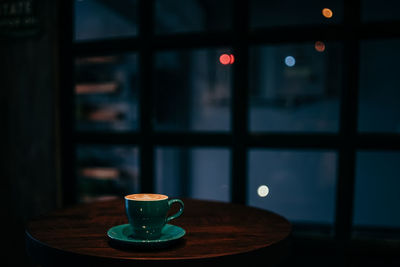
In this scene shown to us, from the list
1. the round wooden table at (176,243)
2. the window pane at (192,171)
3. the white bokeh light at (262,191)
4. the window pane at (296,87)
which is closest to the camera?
the round wooden table at (176,243)

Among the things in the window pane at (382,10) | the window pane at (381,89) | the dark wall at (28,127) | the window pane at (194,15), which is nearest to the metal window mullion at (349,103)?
the window pane at (382,10)

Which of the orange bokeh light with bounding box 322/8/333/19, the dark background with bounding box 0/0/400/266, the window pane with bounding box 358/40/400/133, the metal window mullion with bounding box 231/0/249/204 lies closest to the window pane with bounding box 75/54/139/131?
the dark background with bounding box 0/0/400/266

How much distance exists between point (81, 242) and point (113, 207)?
39cm

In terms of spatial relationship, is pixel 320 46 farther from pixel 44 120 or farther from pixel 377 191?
pixel 44 120

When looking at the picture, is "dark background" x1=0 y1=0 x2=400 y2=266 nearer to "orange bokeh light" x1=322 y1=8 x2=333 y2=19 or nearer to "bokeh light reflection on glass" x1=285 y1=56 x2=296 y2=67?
"orange bokeh light" x1=322 y1=8 x2=333 y2=19

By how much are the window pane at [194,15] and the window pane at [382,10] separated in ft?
3.35

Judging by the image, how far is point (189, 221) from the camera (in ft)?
3.24

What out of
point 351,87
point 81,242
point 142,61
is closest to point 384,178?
point 351,87

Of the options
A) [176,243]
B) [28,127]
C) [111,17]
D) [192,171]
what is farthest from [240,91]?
[111,17]

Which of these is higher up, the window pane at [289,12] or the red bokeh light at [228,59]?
the window pane at [289,12]

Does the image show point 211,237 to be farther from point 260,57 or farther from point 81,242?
point 260,57

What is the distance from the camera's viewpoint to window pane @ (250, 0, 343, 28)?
5.97ft

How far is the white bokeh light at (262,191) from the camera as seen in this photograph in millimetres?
2038

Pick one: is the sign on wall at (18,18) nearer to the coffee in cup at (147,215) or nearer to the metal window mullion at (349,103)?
the coffee in cup at (147,215)
